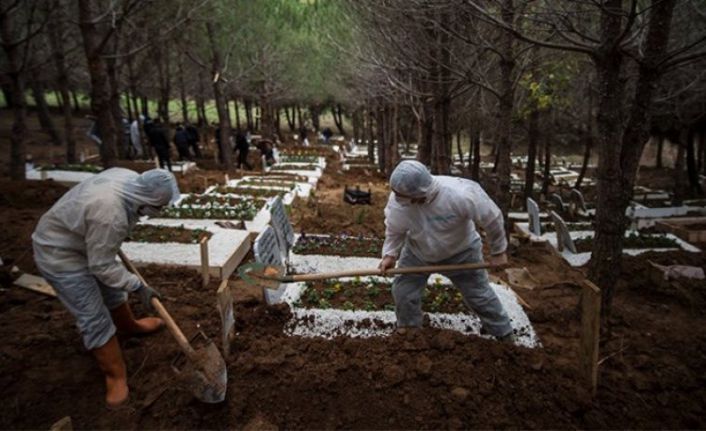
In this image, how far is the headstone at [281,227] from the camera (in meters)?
5.26

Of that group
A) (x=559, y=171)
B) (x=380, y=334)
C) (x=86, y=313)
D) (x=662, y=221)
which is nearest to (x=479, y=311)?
(x=380, y=334)

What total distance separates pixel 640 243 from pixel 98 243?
782 centimetres

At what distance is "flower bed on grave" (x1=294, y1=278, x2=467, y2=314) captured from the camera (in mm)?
4656

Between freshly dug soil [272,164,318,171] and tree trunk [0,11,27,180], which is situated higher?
tree trunk [0,11,27,180]

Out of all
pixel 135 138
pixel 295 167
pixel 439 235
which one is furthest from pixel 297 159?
pixel 439 235

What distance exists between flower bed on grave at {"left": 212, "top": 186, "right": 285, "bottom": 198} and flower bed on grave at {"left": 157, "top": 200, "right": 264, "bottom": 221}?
1.56 m

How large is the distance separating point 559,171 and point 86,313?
889 inches

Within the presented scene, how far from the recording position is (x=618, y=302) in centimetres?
546

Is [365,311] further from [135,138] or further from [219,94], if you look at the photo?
[135,138]

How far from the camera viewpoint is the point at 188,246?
20.4ft

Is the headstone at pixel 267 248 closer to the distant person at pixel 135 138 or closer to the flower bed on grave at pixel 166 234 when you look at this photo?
the flower bed on grave at pixel 166 234

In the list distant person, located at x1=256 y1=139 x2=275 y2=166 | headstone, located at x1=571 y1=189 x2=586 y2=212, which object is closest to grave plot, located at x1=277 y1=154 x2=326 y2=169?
distant person, located at x1=256 y1=139 x2=275 y2=166

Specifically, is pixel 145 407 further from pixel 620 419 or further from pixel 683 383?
pixel 683 383

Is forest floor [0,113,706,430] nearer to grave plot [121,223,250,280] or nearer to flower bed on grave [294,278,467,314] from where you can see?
flower bed on grave [294,278,467,314]
